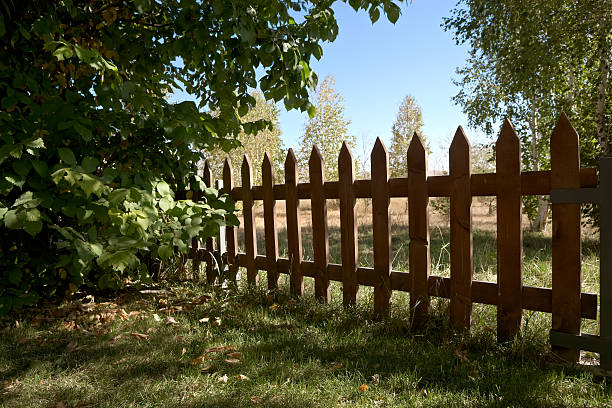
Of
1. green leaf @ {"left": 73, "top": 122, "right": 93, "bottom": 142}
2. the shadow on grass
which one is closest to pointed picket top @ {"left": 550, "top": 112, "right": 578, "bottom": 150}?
the shadow on grass

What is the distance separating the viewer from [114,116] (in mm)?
3164

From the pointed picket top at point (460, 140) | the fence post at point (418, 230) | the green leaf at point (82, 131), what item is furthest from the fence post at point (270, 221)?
the pointed picket top at point (460, 140)

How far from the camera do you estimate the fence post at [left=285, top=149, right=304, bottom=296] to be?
148 inches

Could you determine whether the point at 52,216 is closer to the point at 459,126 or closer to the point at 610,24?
the point at 459,126

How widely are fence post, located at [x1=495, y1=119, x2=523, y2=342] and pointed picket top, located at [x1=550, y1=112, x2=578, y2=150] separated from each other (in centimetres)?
21

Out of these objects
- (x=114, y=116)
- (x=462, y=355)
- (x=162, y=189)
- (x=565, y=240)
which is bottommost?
(x=462, y=355)

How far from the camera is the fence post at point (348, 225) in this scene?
334 cm

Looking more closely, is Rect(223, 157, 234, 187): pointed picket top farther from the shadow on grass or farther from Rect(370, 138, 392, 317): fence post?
Rect(370, 138, 392, 317): fence post

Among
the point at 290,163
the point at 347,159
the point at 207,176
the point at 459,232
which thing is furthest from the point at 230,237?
the point at 459,232

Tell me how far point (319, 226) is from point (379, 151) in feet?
2.76

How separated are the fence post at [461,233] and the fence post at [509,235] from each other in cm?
19

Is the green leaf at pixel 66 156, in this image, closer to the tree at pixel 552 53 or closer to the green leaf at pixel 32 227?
the green leaf at pixel 32 227

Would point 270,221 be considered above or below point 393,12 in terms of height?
below

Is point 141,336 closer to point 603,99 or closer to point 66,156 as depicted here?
point 66,156
